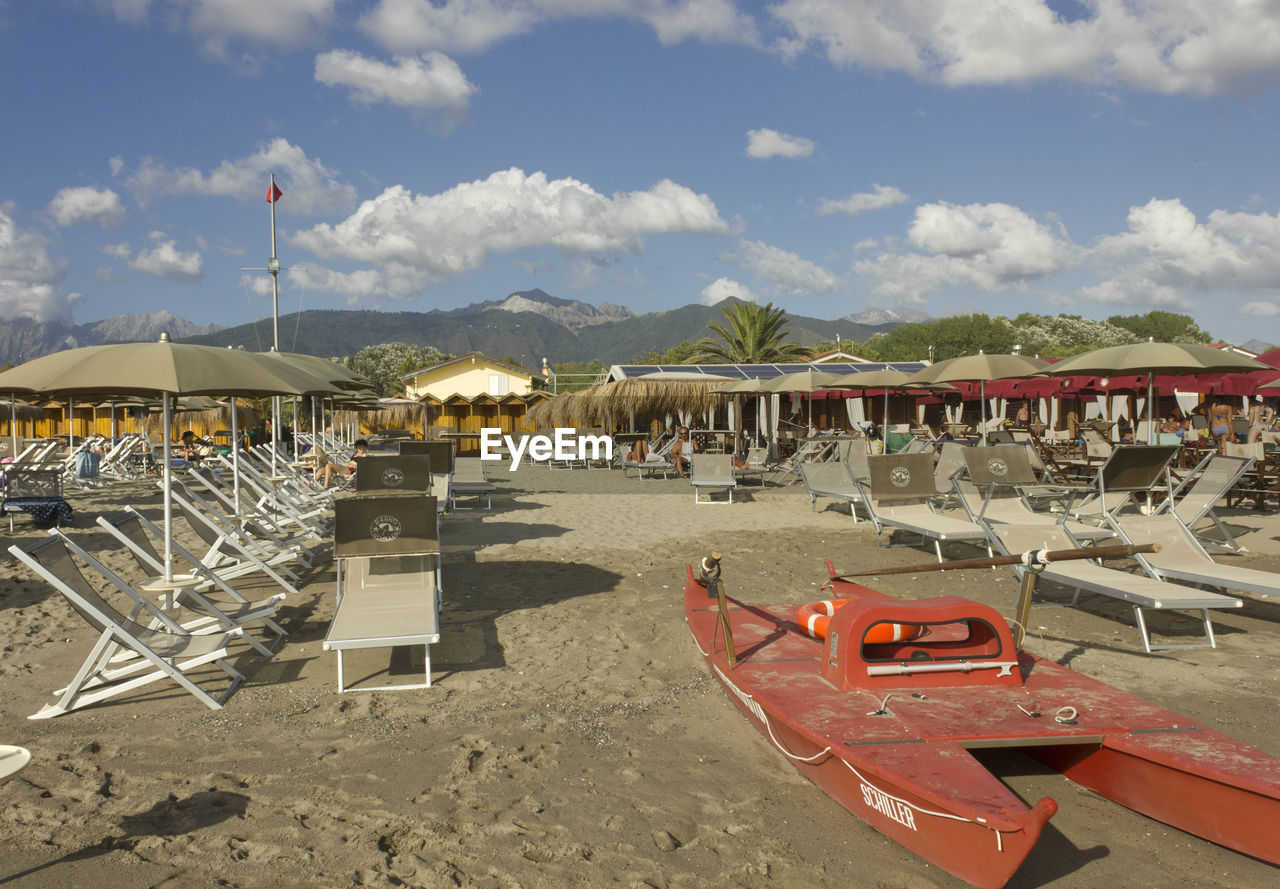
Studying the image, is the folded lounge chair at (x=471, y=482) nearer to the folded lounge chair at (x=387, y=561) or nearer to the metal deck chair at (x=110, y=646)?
the folded lounge chair at (x=387, y=561)

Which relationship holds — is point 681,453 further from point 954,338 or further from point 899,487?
point 954,338

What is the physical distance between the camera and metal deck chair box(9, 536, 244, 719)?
13.6 feet

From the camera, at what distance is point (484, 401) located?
116ft

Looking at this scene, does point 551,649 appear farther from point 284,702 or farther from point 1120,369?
point 1120,369

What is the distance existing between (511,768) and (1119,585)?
162 inches

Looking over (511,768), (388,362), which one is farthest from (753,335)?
(388,362)

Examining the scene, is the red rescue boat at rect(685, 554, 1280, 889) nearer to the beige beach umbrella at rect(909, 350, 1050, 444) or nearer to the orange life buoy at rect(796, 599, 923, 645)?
the orange life buoy at rect(796, 599, 923, 645)

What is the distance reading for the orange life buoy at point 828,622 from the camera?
3.92 meters

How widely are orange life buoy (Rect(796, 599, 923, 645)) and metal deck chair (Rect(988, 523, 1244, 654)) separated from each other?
165 centimetres

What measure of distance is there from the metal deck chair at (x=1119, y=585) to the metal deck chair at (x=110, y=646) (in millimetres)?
5019

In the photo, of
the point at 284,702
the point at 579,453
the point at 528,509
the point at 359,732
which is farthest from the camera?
the point at 579,453

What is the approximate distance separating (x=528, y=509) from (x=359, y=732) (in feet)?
28.9

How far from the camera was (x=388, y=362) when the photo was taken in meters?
85.8

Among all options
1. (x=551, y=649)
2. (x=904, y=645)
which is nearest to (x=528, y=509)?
(x=551, y=649)
